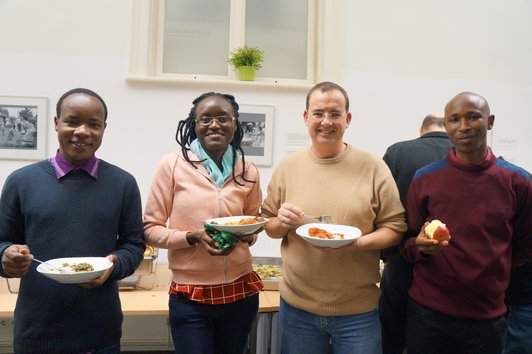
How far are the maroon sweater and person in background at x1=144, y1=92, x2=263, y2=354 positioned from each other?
749 mm

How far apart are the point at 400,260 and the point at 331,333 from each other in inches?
26.0

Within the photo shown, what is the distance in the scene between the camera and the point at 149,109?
10.4ft

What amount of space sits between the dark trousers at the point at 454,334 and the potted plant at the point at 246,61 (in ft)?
7.82

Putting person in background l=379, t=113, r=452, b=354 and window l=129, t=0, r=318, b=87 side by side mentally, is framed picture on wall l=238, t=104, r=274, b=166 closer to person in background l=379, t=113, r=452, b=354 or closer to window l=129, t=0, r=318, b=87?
window l=129, t=0, r=318, b=87

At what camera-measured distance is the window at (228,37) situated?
3.42 metres

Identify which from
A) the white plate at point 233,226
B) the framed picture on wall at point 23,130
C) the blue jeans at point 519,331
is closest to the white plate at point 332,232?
the white plate at point 233,226

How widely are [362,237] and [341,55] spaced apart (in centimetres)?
237

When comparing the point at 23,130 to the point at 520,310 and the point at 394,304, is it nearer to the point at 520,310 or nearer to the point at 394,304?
the point at 394,304

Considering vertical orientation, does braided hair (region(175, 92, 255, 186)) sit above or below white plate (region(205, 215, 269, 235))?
above

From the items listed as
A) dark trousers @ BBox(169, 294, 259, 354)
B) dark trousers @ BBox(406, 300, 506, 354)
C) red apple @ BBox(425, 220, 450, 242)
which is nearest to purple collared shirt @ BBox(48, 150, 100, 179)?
dark trousers @ BBox(169, 294, 259, 354)

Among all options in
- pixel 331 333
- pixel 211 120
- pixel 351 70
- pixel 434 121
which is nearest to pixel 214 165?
pixel 211 120

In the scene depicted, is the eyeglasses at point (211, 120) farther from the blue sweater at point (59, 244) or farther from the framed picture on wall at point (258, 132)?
the framed picture on wall at point (258, 132)

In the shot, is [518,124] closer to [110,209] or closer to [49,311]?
[110,209]

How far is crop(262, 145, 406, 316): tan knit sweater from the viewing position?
4.95ft
